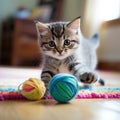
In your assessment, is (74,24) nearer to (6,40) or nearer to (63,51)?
(63,51)

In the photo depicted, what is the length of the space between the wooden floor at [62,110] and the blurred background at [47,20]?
7.56 feet

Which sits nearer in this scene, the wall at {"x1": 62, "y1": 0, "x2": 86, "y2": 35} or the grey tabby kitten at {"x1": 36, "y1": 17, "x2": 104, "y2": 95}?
the grey tabby kitten at {"x1": 36, "y1": 17, "x2": 104, "y2": 95}

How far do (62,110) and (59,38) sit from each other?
382 millimetres

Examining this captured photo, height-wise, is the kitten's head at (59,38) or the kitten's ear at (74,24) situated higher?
the kitten's ear at (74,24)

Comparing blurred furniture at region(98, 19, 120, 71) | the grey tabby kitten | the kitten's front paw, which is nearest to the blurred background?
blurred furniture at region(98, 19, 120, 71)

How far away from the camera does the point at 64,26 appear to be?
124cm

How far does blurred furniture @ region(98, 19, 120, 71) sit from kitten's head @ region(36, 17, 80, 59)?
210cm

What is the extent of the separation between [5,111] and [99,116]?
29 cm

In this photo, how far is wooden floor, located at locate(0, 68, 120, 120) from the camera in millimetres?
822

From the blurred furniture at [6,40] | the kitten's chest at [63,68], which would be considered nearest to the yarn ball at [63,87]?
the kitten's chest at [63,68]

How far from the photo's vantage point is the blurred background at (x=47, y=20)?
11.4 feet

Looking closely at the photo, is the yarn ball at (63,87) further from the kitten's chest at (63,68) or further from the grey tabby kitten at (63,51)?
the kitten's chest at (63,68)

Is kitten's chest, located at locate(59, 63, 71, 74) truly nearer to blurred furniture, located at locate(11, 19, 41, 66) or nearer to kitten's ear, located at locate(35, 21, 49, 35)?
kitten's ear, located at locate(35, 21, 49, 35)

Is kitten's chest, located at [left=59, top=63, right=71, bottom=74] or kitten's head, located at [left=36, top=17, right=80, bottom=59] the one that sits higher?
kitten's head, located at [left=36, top=17, right=80, bottom=59]
